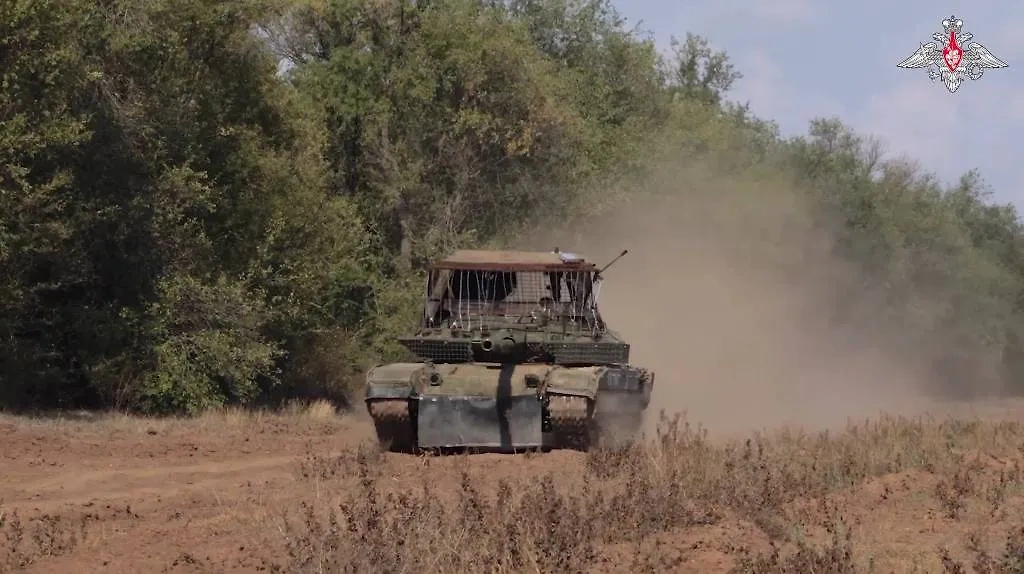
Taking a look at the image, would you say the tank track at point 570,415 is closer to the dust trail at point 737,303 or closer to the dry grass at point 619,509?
the dry grass at point 619,509

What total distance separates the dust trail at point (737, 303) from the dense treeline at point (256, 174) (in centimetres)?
152

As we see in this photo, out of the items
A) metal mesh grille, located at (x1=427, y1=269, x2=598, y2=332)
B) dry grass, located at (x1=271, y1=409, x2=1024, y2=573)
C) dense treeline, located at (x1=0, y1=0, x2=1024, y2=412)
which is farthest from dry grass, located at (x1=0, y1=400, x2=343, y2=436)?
dry grass, located at (x1=271, y1=409, x2=1024, y2=573)

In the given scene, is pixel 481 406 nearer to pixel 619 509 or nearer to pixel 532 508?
pixel 619 509

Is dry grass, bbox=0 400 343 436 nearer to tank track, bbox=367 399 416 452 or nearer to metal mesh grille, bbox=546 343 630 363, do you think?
tank track, bbox=367 399 416 452

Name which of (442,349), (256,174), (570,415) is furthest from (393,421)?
(256,174)

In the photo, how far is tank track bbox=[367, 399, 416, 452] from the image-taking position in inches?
620

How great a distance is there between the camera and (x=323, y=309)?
1078 inches

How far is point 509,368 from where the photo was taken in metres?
16.3

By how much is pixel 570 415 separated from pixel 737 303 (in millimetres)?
23205

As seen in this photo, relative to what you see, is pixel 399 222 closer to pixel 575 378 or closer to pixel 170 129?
pixel 170 129

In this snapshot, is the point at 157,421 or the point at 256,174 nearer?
the point at 157,421

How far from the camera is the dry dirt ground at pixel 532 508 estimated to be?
900 centimetres

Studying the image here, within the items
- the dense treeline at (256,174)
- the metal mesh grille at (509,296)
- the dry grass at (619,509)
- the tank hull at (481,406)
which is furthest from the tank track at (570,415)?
the dense treeline at (256,174)

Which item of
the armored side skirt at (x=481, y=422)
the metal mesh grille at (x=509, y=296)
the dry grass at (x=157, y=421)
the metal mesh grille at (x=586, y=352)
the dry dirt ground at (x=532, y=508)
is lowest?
the dry dirt ground at (x=532, y=508)
